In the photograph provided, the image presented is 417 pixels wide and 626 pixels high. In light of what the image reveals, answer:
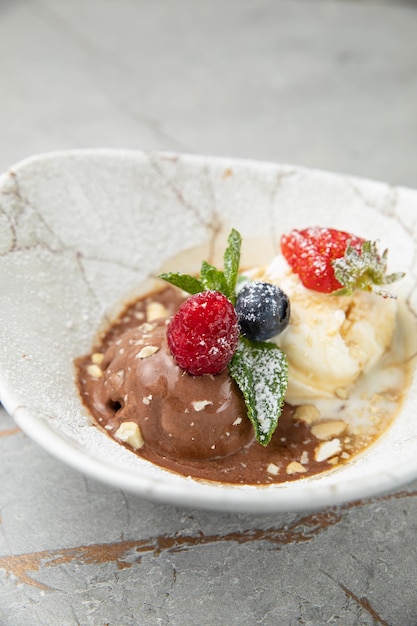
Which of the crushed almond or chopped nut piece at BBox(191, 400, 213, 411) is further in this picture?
the crushed almond

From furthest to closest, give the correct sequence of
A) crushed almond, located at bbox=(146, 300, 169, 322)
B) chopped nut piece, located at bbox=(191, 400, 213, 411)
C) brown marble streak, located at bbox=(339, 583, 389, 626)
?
crushed almond, located at bbox=(146, 300, 169, 322)
chopped nut piece, located at bbox=(191, 400, 213, 411)
brown marble streak, located at bbox=(339, 583, 389, 626)

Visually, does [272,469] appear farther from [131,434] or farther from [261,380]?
[131,434]

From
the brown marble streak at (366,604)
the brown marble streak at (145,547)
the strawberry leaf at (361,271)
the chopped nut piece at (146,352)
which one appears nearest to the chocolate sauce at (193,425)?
the chopped nut piece at (146,352)

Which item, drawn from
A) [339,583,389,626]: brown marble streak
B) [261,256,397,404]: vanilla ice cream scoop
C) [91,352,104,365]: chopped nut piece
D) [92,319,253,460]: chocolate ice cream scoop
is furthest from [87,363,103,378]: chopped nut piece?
[339,583,389,626]: brown marble streak

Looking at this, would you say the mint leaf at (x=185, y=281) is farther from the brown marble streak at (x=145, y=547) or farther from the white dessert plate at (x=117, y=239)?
the brown marble streak at (x=145, y=547)

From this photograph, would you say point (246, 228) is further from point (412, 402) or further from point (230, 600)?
point (230, 600)

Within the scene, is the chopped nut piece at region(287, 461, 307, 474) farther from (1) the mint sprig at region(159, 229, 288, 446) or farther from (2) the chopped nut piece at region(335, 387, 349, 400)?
(2) the chopped nut piece at region(335, 387, 349, 400)
